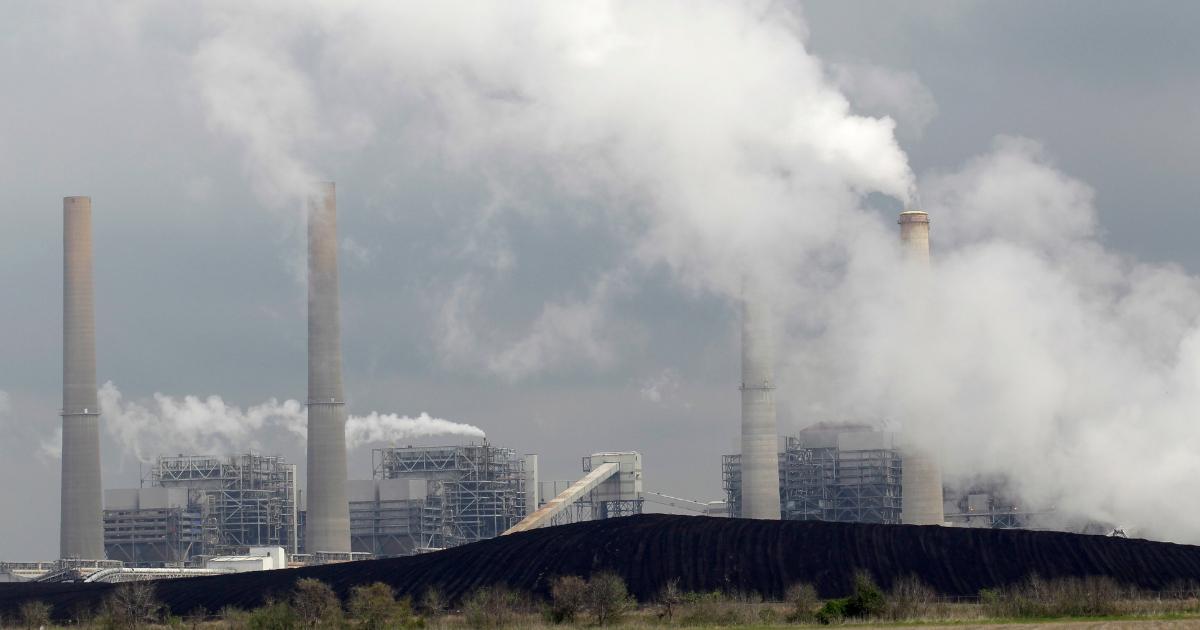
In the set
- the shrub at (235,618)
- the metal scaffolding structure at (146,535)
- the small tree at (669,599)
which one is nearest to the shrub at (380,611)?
the shrub at (235,618)

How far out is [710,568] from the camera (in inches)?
2179

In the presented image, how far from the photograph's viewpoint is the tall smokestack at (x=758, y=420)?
89438mm

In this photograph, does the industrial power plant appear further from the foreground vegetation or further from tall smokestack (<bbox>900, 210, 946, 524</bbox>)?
the foreground vegetation

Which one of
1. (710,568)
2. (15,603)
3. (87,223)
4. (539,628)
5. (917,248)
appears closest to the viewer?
(539,628)

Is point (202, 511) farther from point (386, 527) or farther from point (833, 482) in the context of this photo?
point (833, 482)

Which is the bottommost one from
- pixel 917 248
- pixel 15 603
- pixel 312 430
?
pixel 15 603

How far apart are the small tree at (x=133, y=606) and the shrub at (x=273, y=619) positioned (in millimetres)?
4464

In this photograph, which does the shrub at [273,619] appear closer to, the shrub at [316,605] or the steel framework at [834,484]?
the shrub at [316,605]

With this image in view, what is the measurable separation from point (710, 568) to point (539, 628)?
11.7 m

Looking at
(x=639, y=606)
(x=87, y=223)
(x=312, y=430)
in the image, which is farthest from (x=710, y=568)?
(x=87, y=223)

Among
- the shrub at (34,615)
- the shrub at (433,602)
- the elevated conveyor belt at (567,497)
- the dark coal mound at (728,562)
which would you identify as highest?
the elevated conveyor belt at (567,497)

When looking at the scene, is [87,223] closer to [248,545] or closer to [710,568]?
[248,545]

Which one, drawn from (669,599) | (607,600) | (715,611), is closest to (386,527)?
(669,599)

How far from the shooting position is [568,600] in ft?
158
